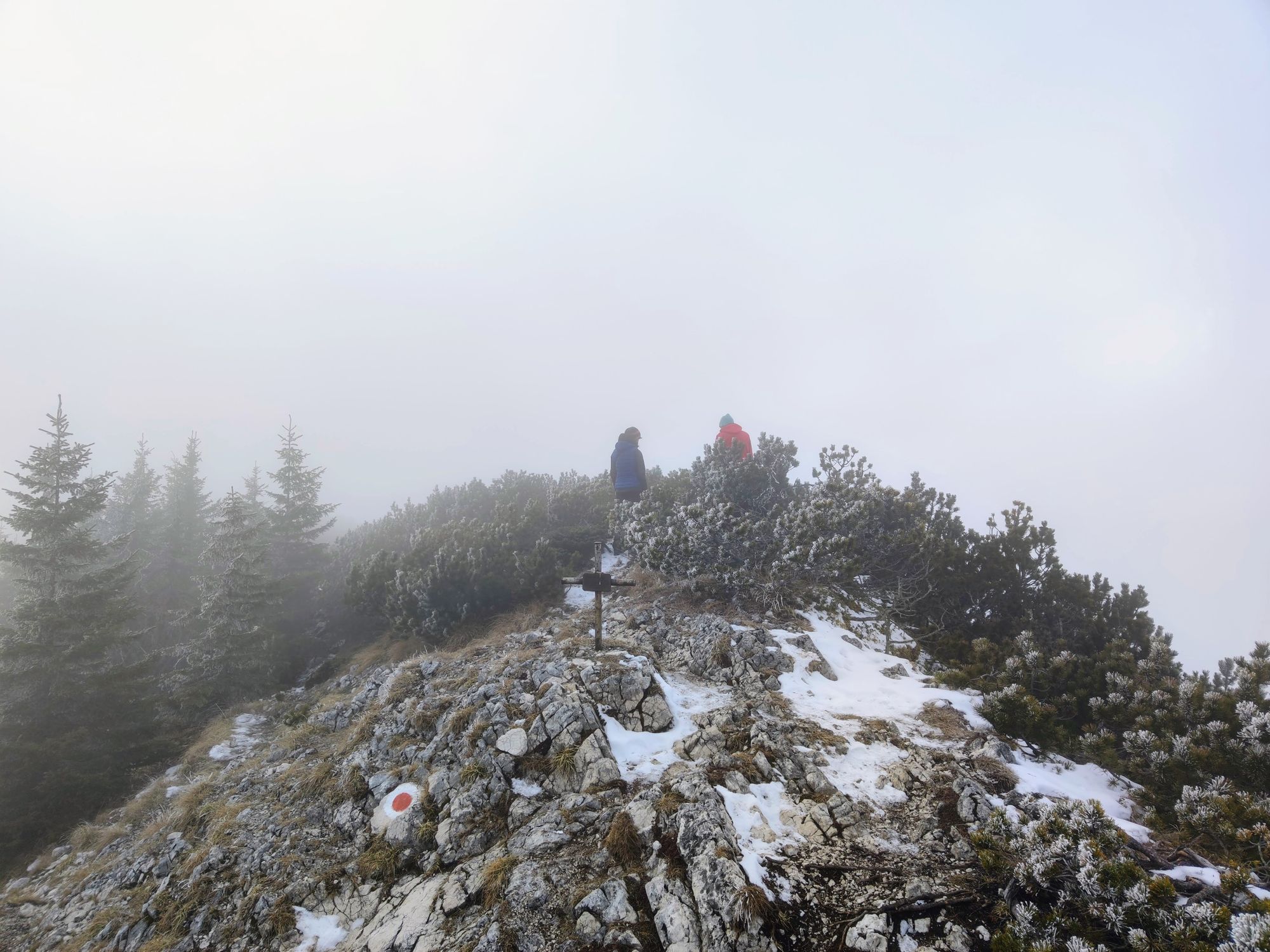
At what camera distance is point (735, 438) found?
1455 cm

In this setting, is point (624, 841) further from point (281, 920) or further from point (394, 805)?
point (281, 920)

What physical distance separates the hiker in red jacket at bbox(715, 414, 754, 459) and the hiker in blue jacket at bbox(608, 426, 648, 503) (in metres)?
2.37

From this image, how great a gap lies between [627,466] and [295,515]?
17744 mm

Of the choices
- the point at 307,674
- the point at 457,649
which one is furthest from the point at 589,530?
the point at 307,674

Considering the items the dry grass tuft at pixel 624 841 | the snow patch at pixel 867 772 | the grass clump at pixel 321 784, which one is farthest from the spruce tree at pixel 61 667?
the snow patch at pixel 867 772

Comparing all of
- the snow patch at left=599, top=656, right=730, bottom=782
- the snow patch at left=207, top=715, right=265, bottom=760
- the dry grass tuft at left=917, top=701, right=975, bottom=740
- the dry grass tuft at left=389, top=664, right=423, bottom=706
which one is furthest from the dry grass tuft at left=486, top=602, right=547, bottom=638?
the dry grass tuft at left=917, top=701, right=975, bottom=740

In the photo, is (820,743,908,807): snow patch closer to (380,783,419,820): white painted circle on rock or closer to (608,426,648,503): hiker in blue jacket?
(380,783,419,820): white painted circle on rock

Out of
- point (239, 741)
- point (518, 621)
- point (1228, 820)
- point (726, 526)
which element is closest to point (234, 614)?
point (239, 741)

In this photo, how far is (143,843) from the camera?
25.8ft

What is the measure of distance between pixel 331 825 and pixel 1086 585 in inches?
491

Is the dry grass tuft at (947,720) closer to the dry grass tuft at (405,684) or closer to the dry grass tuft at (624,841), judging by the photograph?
the dry grass tuft at (624,841)

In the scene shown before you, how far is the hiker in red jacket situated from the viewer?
14273mm

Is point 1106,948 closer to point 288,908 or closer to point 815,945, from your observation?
point 815,945

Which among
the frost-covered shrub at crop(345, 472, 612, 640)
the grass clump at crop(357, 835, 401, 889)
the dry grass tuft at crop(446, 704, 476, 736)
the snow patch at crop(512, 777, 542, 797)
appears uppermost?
the frost-covered shrub at crop(345, 472, 612, 640)
